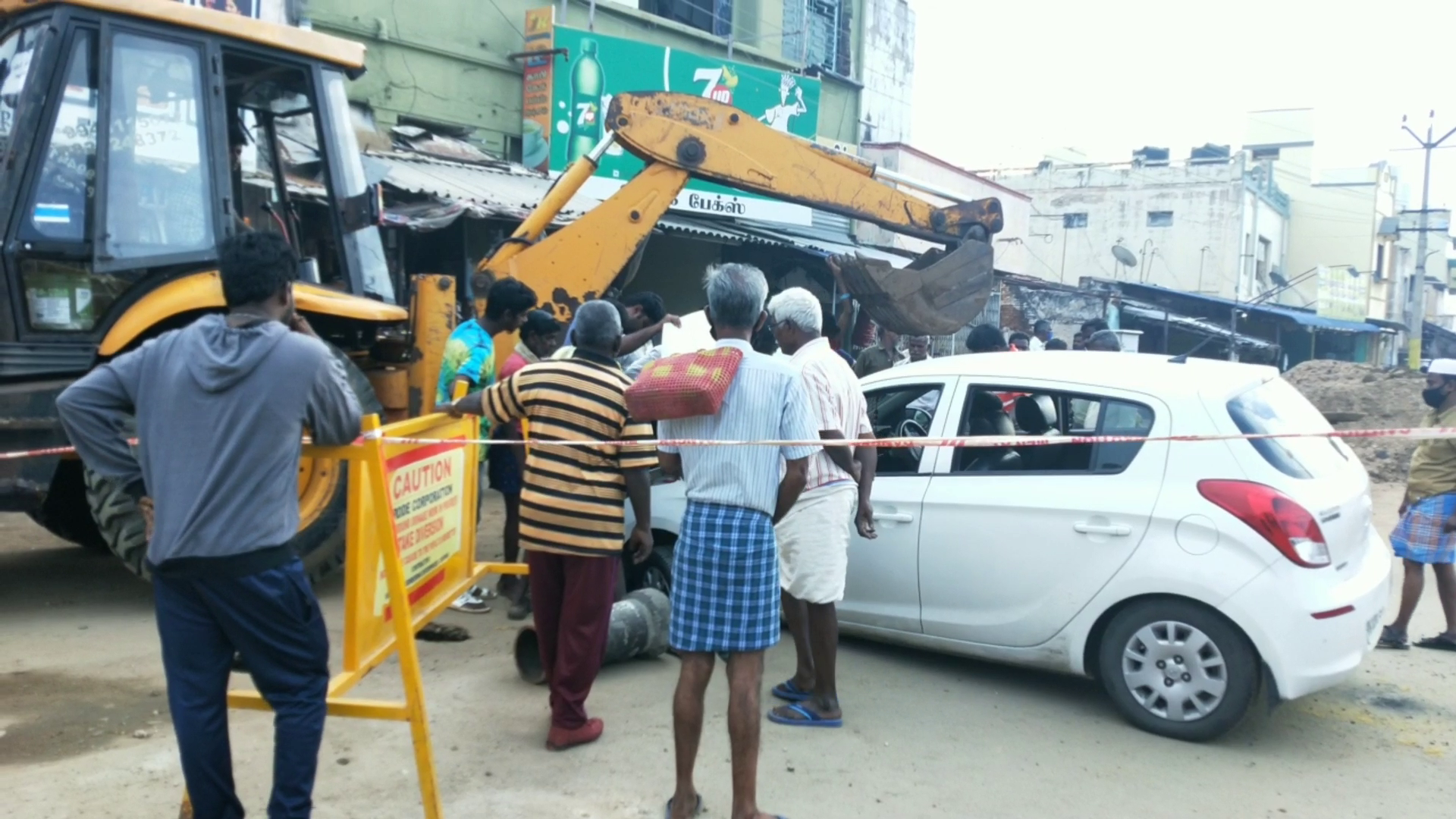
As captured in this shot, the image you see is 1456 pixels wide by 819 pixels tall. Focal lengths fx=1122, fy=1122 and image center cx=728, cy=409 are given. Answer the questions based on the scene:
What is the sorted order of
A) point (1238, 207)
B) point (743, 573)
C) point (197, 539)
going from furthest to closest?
point (1238, 207) < point (743, 573) < point (197, 539)

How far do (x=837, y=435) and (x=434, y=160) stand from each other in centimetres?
946

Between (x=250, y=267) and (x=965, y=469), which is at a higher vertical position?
(x=250, y=267)

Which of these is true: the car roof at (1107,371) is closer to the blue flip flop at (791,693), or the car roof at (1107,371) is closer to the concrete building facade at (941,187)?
the blue flip flop at (791,693)

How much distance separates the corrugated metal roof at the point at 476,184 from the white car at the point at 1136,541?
21.6 feet

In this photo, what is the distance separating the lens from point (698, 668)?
3.73m

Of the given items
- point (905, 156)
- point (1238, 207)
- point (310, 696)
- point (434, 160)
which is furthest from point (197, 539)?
point (1238, 207)

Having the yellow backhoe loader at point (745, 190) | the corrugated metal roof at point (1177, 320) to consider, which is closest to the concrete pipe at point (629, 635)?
the yellow backhoe loader at point (745, 190)

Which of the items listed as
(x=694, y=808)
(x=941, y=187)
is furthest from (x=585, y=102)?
(x=694, y=808)

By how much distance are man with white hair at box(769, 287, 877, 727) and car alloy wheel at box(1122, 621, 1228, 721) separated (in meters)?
1.22

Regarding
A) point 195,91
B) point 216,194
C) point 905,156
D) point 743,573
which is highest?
point 905,156

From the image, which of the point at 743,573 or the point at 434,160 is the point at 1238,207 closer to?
the point at 434,160

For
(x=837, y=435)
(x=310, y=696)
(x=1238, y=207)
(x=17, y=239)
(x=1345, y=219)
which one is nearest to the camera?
(x=310, y=696)

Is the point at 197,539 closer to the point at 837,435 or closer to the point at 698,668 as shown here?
the point at 698,668

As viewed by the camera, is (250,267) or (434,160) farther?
(434,160)
